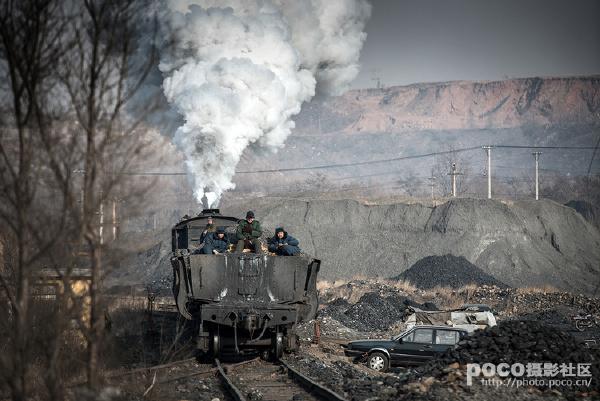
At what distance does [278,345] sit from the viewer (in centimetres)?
1706

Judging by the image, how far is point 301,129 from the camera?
554 feet

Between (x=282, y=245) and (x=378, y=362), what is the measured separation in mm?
3526

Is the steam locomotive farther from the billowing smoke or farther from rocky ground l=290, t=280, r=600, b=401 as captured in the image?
the billowing smoke

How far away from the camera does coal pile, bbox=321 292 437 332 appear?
29.3 m

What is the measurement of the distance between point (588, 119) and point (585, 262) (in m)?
102

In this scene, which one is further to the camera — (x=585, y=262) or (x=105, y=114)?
(x=585, y=262)

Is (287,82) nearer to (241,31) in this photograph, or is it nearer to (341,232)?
(241,31)

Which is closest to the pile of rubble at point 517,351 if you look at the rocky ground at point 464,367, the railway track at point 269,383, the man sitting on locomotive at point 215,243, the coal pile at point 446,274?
the rocky ground at point 464,367

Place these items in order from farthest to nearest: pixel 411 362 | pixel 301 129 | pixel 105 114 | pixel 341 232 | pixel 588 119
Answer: pixel 301 129
pixel 588 119
pixel 341 232
pixel 411 362
pixel 105 114

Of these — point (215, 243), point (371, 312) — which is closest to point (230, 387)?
point (215, 243)

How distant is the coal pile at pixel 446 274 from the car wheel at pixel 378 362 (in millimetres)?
29797

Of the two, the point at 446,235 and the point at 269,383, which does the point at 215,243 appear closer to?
the point at 269,383

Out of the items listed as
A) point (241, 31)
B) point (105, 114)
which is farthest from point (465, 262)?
point (105, 114)

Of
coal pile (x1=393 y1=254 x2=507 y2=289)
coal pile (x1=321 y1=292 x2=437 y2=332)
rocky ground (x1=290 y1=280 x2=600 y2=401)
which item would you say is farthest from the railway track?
coal pile (x1=393 y1=254 x2=507 y2=289)
